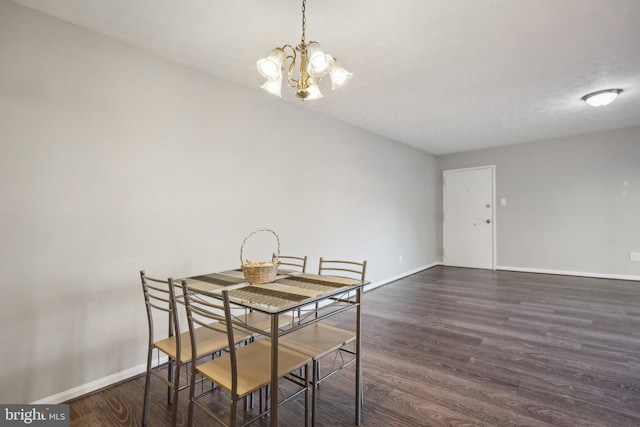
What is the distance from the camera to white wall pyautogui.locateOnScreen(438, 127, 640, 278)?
193 inches

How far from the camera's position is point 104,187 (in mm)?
2096

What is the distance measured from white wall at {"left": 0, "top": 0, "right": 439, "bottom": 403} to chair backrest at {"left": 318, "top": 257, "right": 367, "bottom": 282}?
82 cm

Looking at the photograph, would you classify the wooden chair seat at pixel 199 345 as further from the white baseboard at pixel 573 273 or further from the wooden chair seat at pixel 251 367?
the white baseboard at pixel 573 273

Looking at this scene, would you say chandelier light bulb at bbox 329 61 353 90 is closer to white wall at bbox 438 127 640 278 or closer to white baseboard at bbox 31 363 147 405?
A: white baseboard at bbox 31 363 147 405

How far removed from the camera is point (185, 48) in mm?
2330

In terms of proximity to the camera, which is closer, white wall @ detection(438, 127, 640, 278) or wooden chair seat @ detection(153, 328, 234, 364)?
wooden chair seat @ detection(153, 328, 234, 364)

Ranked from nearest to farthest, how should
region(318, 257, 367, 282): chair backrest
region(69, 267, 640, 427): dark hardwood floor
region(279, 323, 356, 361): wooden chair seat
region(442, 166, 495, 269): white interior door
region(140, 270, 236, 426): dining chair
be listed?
region(140, 270, 236, 426): dining chair
region(279, 323, 356, 361): wooden chair seat
region(69, 267, 640, 427): dark hardwood floor
region(318, 257, 367, 282): chair backrest
region(442, 166, 495, 269): white interior door

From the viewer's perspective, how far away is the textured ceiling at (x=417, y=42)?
1905mm

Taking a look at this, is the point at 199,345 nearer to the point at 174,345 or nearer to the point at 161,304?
the point at 174,345

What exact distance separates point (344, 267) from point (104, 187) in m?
2.95

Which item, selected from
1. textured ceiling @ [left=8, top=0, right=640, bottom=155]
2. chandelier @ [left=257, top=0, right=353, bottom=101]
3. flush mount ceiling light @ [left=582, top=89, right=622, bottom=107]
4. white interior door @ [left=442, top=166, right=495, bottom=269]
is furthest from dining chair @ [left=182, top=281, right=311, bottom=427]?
white interior door @ [left=442, top=166, right=495, bottom=269]

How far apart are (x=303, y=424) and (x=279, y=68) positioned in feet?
6.43

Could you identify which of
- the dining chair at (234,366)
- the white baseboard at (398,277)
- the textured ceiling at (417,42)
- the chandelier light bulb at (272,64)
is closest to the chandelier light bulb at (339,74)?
the chandelier light bulb at (272,64)

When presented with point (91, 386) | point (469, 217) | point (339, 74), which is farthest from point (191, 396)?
point (469, 217)
